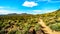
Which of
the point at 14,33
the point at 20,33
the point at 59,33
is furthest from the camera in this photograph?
the point at 14,33

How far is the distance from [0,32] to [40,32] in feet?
61.0

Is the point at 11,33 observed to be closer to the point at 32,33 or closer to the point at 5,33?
the point at 5,33

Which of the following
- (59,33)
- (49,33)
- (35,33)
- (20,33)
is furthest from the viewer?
(20,33)

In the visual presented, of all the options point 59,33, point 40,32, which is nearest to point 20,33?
point 40,32

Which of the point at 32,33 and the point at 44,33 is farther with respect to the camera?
the point at 32,33

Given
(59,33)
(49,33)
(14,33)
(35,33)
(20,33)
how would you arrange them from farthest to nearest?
(14,33) < (20,33) < (35,33) < (49,33) < (59,33)

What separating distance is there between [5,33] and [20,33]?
263 inches

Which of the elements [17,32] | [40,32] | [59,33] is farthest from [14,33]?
[59,33]

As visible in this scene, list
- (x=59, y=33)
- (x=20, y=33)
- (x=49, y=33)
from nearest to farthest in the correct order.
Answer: (x=59, y=33), (x=49, y=33), (x=20, y=33)

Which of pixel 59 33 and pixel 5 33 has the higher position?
pixel 59 33

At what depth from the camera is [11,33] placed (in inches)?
1590

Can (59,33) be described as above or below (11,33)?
above

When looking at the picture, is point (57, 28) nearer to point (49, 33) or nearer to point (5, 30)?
point (49, 33)

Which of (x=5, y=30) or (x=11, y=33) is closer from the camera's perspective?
(x=11, y=33)
